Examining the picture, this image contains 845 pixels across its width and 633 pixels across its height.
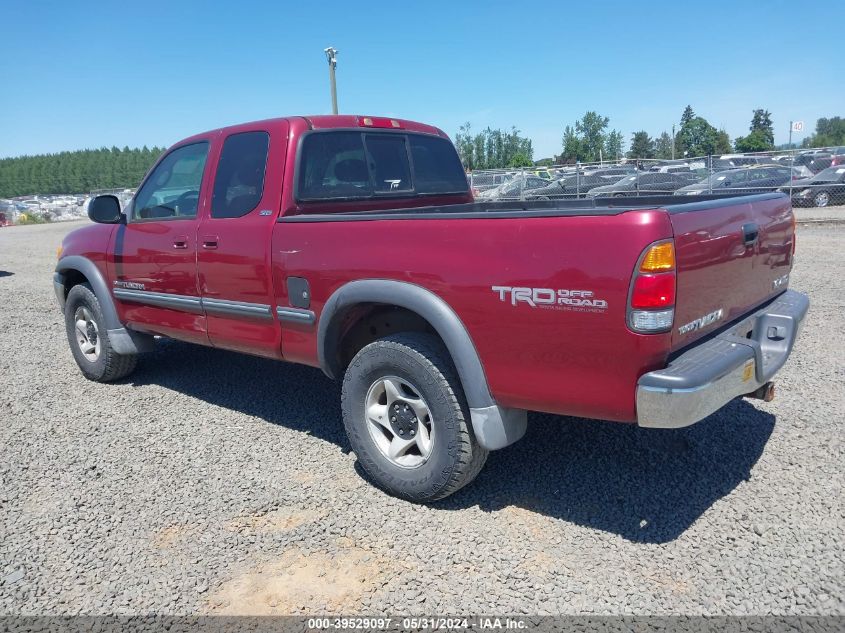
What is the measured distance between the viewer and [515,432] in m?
3.08

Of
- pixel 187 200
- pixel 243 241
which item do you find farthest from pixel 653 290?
pixel 187 200

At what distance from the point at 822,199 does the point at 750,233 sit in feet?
62.6

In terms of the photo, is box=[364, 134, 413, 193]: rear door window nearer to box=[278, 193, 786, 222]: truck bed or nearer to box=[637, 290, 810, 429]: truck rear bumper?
box=[278, 193, 786, 222]: truck bed

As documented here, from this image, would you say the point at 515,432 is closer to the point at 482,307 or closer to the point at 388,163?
the point at 482,307

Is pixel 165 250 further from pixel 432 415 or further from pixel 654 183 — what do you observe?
pixel 654 183

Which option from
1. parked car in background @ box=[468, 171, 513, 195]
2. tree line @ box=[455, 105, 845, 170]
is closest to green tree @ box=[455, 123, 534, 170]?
tree line @ box=[455, 105, 845, 170]

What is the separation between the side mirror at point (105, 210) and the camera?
4.91 meters

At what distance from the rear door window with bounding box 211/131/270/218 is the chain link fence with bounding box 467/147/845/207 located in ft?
40.5

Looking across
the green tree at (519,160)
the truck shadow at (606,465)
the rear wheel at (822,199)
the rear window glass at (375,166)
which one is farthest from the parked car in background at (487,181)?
the green tree at (519,160)

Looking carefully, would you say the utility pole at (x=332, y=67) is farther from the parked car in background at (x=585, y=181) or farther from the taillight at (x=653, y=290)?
the taillight at (x=653, y=290)

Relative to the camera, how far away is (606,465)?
3.74m

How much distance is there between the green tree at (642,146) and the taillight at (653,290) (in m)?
79.9

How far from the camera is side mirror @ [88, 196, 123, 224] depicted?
491 cm

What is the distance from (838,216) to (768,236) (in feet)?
51.4
